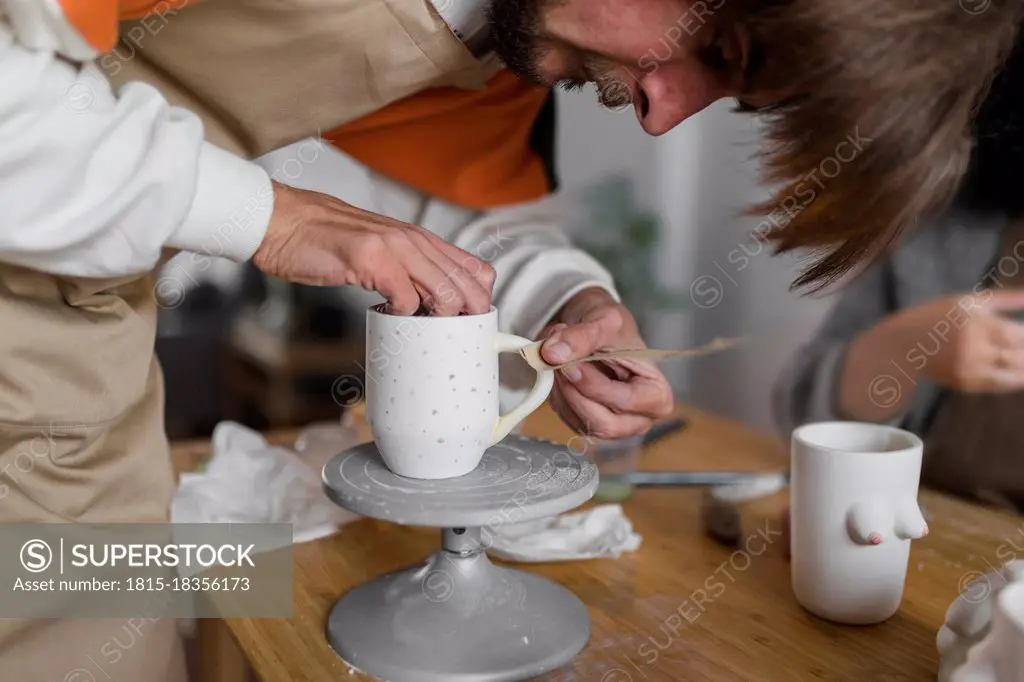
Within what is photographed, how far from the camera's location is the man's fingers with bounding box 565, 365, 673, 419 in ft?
2.64

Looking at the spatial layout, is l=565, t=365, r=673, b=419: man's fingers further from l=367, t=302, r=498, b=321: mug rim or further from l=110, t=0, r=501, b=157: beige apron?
l=110, t=0, r=501, b=157: beige apron

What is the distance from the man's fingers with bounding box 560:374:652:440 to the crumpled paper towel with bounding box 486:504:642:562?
3.3 inches

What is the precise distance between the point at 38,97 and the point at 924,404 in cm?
118

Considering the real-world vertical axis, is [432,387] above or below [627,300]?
above

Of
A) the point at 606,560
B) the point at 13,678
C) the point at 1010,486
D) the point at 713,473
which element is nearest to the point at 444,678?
the point at 606,560

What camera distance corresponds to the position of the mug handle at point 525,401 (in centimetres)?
67

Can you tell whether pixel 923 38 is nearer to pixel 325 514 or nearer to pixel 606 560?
pixel 606 560

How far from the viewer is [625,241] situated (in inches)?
Result: 90.7

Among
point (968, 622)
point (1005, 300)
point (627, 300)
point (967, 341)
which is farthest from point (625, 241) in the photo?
point (968, 622)

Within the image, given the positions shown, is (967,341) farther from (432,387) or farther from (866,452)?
(432,387)

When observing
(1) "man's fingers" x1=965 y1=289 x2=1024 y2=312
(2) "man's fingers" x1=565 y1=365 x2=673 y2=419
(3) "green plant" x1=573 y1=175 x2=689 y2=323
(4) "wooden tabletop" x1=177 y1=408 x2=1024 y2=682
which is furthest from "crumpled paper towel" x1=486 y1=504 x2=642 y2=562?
(3) "green plant" x1=573 y1=175 x2=689 y2=323

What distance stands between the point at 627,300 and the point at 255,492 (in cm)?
141

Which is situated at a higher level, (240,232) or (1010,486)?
(240,232)

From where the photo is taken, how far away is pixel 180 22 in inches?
29.6
